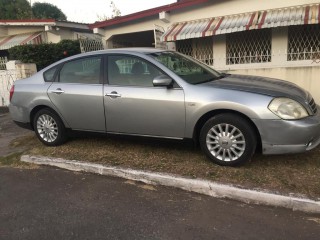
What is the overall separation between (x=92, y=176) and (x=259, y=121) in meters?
2.35

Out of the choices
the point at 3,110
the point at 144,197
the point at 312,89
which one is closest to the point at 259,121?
the point at 144,197

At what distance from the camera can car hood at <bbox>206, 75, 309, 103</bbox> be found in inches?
169

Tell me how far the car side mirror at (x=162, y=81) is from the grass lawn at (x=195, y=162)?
2.65ft

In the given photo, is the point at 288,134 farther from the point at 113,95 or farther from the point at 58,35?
the point at 58,35

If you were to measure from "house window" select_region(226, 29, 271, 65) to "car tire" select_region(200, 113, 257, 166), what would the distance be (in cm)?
550

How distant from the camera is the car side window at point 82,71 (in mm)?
5273

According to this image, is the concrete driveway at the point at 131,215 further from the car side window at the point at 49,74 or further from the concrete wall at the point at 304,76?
the concrete wall at the point at 304,76

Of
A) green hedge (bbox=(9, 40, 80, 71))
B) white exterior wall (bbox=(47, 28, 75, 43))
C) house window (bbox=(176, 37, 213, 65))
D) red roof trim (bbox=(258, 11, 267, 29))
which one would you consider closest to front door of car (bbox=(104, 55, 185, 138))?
red roof trim (bbox=(258, 11, 267, 29))

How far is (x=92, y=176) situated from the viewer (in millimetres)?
4777

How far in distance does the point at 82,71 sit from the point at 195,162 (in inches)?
90.4

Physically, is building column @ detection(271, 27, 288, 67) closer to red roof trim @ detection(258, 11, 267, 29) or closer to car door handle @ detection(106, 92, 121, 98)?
red roof trim @ detection(258, 11, 267, 29)

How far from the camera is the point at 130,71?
5.03m

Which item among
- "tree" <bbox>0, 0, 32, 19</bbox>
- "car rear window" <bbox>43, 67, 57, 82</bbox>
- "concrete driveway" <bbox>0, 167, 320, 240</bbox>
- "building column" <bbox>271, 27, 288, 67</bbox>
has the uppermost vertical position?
"tree" <bbox>0, 0, 32, 19</bbox>

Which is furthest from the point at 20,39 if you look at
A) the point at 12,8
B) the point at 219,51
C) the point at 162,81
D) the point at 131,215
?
the point at 12,8
